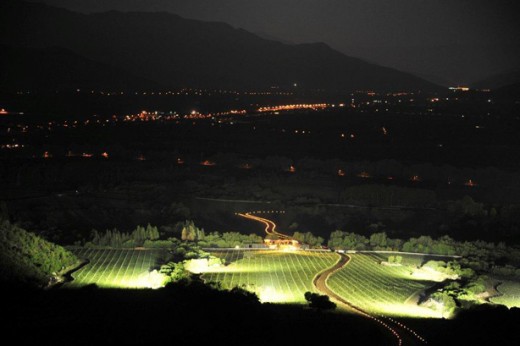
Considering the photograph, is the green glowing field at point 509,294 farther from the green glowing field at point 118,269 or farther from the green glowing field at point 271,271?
the green glowing field at point 118,269

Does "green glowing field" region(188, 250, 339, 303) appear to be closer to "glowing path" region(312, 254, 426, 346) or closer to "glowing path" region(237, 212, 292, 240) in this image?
"glowing path" region(312, 254, 426, 346)

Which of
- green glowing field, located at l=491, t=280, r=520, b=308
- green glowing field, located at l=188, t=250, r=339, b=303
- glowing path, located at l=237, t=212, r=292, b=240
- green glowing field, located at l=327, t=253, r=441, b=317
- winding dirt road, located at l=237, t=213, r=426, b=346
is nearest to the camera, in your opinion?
winding dirt road, located at l=237, t=213, r=426, b=346

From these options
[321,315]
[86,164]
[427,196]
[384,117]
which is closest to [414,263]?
[321,315]

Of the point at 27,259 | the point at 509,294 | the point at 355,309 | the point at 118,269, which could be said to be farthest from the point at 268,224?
the point at 355,309

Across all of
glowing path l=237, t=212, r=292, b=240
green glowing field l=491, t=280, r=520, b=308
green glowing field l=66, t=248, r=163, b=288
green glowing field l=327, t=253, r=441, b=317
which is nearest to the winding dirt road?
green glowing field l=327, t=253, r=441, b=317

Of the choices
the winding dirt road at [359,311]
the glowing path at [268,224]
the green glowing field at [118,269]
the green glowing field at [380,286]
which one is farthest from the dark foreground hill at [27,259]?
the glowing path at [268,224]

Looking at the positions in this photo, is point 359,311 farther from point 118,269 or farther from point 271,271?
point 118,269

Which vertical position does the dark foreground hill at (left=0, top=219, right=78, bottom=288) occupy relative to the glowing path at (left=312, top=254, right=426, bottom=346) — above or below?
above
